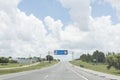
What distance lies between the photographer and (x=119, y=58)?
61.4 m

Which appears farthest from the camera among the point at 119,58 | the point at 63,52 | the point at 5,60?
the point at 5,60

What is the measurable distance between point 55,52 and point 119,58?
64.9 m

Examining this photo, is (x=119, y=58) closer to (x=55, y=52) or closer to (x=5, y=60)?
(x=55, y=52)

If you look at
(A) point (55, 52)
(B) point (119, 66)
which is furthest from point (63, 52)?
(B) point (119, 66)

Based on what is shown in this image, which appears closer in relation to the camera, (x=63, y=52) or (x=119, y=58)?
(x=119, y=58)

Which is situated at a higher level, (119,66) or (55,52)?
(55,52)

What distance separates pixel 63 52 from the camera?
123 m

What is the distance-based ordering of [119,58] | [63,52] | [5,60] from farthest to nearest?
[5,60], [63,52], [119,58]

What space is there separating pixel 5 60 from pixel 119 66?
123 m

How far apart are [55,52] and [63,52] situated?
3583mm

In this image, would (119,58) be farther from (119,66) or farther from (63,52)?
(63,52)

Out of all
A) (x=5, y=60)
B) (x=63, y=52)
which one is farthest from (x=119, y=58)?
(x=5, y=60)

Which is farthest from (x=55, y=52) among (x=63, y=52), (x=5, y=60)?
(x=5, y=60)

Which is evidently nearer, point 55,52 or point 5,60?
point 55,52
